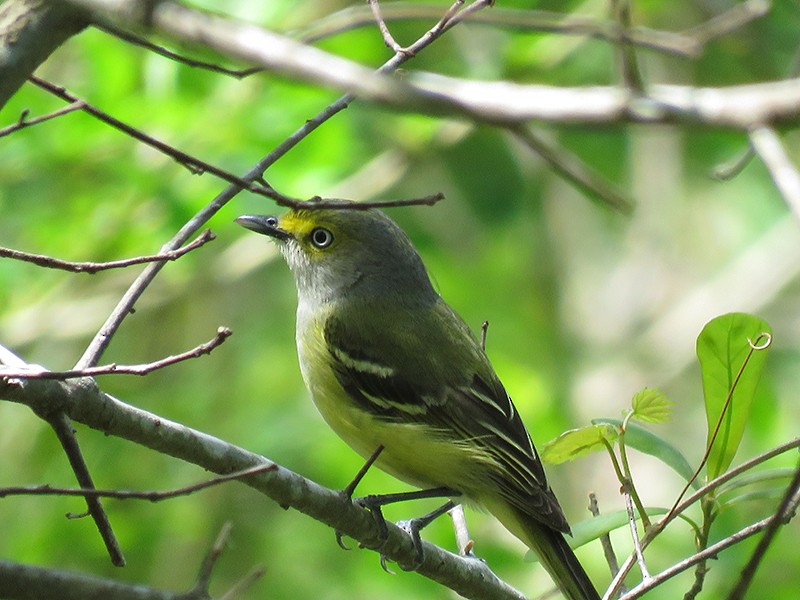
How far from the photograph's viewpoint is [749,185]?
9711 millimetres

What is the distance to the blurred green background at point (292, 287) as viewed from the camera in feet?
17.9

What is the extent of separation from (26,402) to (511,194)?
16.9 ft

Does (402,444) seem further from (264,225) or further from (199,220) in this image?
(199,220)

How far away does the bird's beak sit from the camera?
507 cm

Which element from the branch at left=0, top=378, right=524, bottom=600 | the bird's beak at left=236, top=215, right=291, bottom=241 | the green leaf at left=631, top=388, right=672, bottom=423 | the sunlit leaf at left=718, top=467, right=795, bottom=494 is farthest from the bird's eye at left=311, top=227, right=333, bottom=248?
the sunlit leaf at left=718, top=467, right=795, bottom=494

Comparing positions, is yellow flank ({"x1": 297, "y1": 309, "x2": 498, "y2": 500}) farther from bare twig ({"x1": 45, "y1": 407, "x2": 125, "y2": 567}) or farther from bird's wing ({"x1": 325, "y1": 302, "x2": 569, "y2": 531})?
bare twig ({"x1": 45, "y1": 407, "x2": 125, "y2": 567})

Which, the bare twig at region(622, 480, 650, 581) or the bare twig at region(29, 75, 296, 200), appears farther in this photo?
the bare twig at region(622, 480, 650, 581)

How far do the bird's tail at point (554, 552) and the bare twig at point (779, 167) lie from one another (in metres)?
2.84

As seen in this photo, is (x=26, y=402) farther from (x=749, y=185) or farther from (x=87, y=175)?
(x=749, y=185)

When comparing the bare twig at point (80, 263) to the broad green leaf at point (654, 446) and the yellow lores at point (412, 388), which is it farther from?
the yellow lores at point (412, 388)

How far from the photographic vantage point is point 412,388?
14.9 feet

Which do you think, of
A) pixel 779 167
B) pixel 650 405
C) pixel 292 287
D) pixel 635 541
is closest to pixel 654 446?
pixel 650 405

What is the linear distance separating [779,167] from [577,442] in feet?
5.58

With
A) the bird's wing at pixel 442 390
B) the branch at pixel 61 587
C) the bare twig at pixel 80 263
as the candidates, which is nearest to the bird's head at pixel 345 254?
the bird's wing at pixel 442 390
